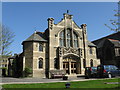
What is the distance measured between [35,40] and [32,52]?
245 centimetres

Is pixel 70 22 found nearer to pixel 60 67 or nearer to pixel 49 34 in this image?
pixel 49 34

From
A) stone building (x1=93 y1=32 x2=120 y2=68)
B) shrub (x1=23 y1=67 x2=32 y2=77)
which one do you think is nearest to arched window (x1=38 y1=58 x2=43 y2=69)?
shrub (x1=23 y1=67 x2=32 y2=77)

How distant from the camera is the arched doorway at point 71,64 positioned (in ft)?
101

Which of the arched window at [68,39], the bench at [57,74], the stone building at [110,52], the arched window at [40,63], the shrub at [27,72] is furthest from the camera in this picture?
the stone building at [110,52]

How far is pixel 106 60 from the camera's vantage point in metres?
40.7

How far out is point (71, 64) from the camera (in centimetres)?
3153

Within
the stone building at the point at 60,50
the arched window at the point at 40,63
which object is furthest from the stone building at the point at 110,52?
the arched window at the point at 40,63

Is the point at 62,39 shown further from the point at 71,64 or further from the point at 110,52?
the point at 110,52

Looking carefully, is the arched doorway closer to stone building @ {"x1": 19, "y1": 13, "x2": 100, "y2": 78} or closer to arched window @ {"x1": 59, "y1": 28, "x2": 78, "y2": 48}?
stone building @ {"x1": 19, "y1": 13, "x2": 100, "y2": 78}

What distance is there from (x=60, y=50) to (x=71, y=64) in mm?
4134

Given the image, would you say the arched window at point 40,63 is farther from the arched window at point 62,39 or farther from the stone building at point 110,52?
the stone building at point 110,52

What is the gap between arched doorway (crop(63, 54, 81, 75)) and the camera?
3073cm

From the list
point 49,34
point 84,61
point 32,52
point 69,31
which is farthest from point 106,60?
point 32,52

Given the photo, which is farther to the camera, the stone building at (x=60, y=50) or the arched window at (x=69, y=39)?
the arched window at (x=69, y=39)
